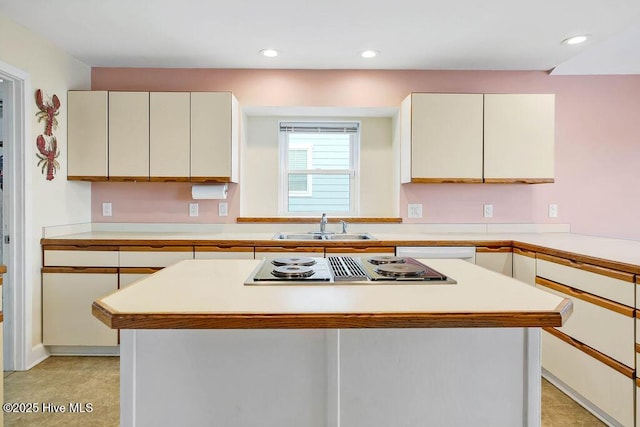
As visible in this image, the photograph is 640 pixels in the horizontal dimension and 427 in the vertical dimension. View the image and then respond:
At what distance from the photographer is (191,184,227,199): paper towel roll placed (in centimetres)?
326

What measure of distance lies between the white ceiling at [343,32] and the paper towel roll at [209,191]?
1053 millimetres

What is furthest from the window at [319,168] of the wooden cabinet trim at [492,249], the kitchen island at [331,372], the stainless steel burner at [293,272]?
the kitchen island at [331,372]

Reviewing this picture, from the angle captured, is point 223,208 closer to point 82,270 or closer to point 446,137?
point 82,270

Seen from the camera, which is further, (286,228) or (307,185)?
(307,185)

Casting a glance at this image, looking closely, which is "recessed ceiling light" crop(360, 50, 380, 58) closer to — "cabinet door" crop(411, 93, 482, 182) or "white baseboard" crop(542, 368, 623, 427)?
"cabinet door" crop(411, 93, 482, 182)

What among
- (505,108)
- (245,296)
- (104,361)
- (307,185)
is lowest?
(104,361)

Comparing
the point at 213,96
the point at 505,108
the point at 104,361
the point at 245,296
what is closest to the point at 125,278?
the point at 104,361

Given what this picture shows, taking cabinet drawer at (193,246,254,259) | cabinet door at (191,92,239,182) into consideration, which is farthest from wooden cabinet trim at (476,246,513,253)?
cabinet door at (191,92,239,182)

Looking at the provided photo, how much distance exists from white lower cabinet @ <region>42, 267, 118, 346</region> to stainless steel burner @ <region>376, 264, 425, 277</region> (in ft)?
7.08

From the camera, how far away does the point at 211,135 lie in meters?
3.08

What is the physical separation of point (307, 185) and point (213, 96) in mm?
1207

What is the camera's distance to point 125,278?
109 inches

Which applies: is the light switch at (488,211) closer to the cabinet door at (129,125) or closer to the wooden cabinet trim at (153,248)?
the wooden cabinet trim at (153,248)

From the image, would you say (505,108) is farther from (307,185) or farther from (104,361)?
(104,361)
